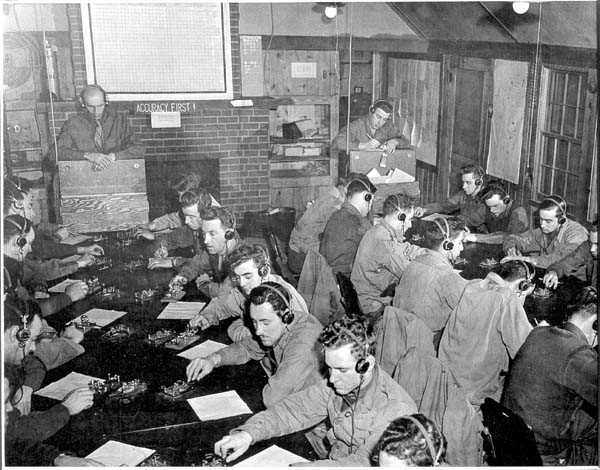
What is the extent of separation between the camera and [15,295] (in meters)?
3.18

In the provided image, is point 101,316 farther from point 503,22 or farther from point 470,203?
point 503,22

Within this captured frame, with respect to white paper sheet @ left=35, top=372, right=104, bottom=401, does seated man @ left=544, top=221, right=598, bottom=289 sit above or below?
above

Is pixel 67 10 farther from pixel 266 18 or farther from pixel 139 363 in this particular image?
pixel 139 363

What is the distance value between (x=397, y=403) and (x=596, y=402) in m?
0.89

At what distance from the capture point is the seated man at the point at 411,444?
1.83 meters

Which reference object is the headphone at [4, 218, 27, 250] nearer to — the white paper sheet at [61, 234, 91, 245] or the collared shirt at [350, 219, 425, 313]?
the white paper sheet at [61, 234, 91, 245]

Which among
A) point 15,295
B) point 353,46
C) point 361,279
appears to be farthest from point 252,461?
point 353,46

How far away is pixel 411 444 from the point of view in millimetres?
1839

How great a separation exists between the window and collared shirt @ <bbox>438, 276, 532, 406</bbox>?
275 centimetres

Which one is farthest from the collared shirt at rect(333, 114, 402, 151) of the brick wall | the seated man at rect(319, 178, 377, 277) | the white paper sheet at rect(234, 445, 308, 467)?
the white paper sheet at rect(234, 445, 308, 467)

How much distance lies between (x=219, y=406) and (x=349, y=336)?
0.73 metres

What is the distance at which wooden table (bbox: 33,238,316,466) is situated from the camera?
93.2 inches

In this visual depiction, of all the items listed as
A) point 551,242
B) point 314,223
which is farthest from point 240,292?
point 551,242

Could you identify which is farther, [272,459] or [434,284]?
[434,284]
